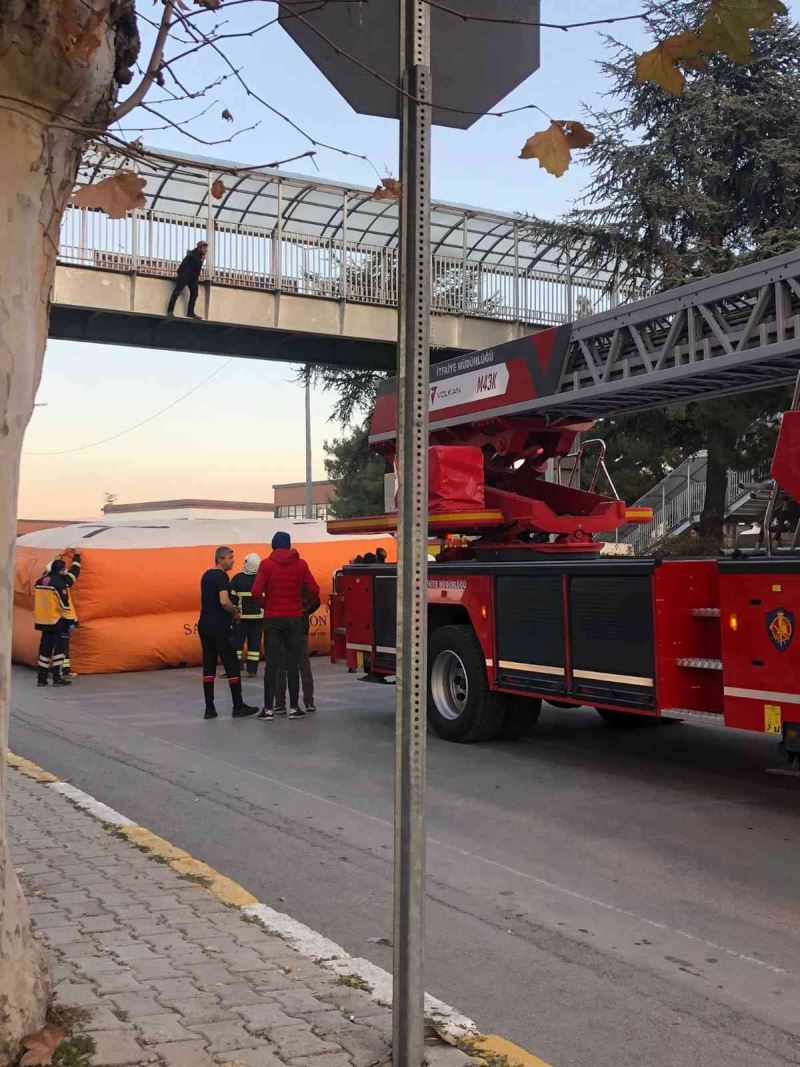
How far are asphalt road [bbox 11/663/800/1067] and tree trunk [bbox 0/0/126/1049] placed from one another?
166 cm

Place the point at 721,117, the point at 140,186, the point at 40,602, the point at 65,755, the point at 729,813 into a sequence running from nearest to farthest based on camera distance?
the point at 140,186
the point at 729,813
the point at 65,755
the point at 40,602
the point at 721,117

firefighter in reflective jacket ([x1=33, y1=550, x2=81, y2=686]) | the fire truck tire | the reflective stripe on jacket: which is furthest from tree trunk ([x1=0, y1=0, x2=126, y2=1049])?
firefighter in reflective jacket ([x1=33, y1=550, x2=81, y2=686])

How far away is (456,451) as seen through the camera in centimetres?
1047

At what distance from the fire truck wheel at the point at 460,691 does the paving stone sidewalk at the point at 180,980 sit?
4456 mm

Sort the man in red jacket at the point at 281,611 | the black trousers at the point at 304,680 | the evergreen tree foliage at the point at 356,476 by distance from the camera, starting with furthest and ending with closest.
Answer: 1. the evergreen tree foliage at the point at 356,476
2. the black trousers at the point at 304,680
3. the man in red jacket at the point at 281,611

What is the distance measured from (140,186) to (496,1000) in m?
3.16

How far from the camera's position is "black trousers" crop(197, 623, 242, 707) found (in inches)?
466

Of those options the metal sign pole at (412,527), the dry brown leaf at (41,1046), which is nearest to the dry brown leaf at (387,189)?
the metal sign pole at (412,527)

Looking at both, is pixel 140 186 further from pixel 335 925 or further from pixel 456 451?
pixel 456 451

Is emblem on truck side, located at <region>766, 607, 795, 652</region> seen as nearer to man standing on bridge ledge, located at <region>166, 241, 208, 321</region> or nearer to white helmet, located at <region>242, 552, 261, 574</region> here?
white helmet, located at <region>242, 552, 261, 574</region>

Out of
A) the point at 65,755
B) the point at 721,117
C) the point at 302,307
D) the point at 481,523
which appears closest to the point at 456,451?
the point at 481,523

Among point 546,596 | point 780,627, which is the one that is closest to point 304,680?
point 546,596

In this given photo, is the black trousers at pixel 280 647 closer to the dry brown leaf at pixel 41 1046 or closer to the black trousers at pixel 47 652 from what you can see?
the black trousers at pixel 47 652

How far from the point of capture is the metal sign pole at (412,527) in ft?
10.8
